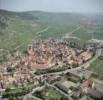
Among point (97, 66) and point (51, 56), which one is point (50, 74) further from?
point (97, 66)

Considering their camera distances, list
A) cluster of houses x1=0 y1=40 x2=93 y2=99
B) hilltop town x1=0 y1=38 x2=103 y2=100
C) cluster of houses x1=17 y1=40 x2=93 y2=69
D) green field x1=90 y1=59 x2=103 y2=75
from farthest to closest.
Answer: cluster of houses x1=17 y1=40 x2=93 y2=69 → green field x1=90 y1=59 x2=103 y2=75 → cluster of houses x1=0 y1=40 x2=93 y2=99 → hilltop town x1=0 y1=38 x2=103 y2=100

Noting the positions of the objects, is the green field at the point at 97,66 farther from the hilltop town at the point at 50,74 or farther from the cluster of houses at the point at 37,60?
the cluster of houses at the point at 37,60

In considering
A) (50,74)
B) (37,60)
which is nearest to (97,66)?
(50,74)

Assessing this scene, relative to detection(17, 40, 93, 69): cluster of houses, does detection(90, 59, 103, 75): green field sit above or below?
below

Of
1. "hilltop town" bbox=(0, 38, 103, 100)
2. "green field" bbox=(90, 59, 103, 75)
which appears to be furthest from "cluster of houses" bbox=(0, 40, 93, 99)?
"green field" bbox=(90, 59, 103, 75)

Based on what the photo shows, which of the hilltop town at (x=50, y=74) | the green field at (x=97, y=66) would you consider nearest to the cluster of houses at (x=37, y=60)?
the hilltop town at (x=50, y=74)

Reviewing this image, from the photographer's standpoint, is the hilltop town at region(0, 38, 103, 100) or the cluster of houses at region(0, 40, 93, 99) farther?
the cluster of houses at region(0, 40, 93, 99)

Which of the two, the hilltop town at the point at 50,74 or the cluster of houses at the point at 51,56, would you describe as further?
the cluster of houses at the point at 51,56

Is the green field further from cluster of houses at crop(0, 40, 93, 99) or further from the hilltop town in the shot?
cluster of houses at crop(0, 40, 93, 99)

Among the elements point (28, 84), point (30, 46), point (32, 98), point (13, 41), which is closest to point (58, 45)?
point (30, 46)
